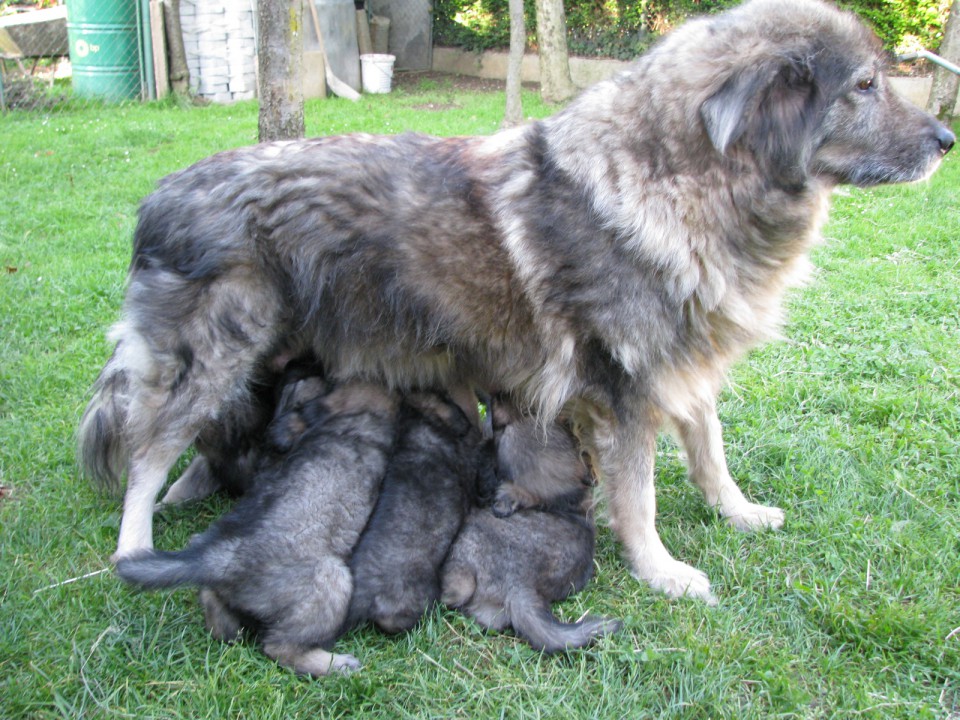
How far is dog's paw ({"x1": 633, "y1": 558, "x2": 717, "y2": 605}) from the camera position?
305 cm

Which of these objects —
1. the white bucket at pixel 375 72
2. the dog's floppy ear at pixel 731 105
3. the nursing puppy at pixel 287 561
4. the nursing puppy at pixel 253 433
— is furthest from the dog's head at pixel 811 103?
the white bucket at pixel 375 72

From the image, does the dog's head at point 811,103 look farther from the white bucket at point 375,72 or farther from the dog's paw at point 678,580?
the white bucket at point 375,72

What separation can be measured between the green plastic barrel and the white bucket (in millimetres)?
3774

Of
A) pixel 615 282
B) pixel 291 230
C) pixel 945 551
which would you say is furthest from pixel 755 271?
pixel 291 230

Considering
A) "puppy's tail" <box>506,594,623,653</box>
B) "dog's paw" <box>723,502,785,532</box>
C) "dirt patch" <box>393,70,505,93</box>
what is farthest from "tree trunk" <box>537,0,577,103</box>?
"puppy's tail" <box>506,594,623,653</box>

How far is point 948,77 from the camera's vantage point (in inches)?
367

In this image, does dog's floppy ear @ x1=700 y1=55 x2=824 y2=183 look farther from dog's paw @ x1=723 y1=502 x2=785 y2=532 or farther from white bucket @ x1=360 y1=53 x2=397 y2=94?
white bucket @ x1=360 y1=53 x2=397 y2=94

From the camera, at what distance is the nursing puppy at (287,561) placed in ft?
8.43

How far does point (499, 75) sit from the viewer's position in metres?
16.4

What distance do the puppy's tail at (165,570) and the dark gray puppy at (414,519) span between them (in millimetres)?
497

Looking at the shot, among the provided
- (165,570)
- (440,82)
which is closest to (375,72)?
(440,82)

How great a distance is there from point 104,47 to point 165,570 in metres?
11.4

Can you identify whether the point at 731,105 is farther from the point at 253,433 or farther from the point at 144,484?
the point at 144,484

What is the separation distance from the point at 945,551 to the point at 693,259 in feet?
4.98
